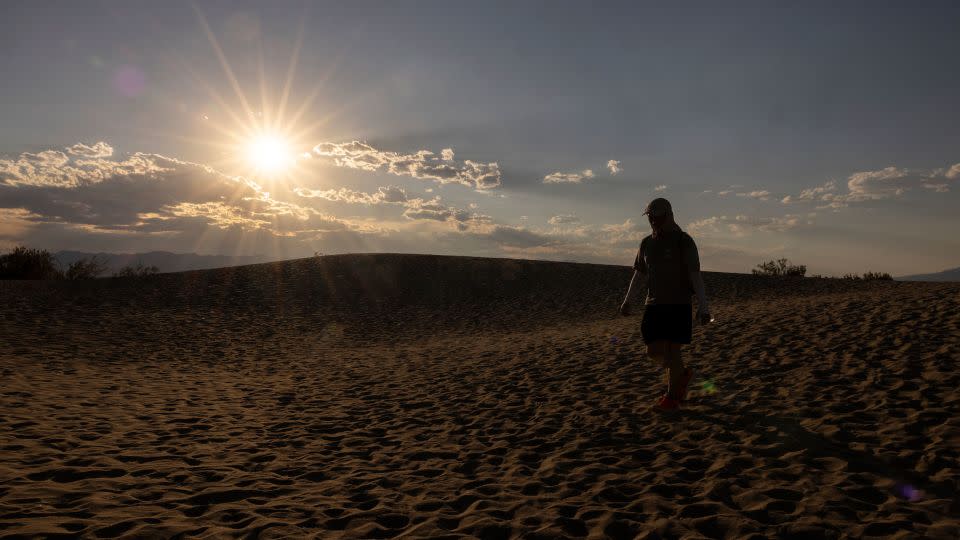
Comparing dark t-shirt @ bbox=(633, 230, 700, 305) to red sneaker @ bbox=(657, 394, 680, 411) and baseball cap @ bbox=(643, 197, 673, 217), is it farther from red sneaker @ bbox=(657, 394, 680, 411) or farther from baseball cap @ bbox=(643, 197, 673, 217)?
red sneaker @ bbox=(657, 394, 680, 411)

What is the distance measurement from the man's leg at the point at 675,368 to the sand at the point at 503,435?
34cm

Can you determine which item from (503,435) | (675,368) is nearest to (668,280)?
(675,368)

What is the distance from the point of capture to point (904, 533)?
134 inches

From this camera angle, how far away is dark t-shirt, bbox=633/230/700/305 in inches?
231

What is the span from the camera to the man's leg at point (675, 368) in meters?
6.07

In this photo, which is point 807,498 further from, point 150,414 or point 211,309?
point 211,309

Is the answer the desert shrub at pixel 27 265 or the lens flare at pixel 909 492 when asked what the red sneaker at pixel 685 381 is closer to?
the lens flare at pixel 909 492

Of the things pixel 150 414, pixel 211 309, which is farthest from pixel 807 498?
pixel 211 309

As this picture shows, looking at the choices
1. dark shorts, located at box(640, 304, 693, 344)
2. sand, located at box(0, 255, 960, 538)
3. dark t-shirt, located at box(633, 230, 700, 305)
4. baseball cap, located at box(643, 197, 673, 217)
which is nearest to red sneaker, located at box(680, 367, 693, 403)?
sand, located at box(0, 255, 960, 538)

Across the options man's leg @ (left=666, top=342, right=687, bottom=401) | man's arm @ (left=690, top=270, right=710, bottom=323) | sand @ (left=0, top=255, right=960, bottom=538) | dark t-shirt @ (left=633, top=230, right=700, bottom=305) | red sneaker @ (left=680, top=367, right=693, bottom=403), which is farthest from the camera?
red sneaker @ (left=680, top=367, right=693, bottom=403)

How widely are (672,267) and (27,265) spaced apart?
38721 mm

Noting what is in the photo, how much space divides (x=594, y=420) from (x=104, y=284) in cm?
2617

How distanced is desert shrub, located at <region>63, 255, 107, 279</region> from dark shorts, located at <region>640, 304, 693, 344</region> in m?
36.6

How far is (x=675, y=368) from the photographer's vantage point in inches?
246
